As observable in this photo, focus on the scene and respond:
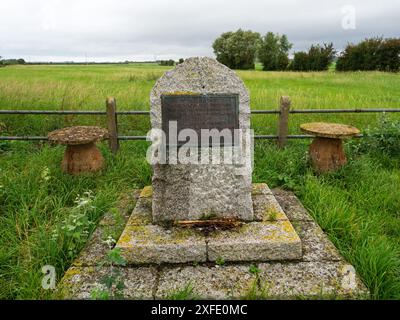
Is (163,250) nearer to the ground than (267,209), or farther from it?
nearer to the ground

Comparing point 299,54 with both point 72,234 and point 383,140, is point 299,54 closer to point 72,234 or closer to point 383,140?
point 383,140

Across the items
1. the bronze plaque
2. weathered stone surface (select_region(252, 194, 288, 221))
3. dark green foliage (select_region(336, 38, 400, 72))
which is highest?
dark green foliage (select_region(336, 38, 400, 72))

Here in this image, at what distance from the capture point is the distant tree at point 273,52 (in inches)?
1572

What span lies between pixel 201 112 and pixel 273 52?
46.3 meters

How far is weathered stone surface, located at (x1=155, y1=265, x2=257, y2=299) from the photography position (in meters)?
2.58

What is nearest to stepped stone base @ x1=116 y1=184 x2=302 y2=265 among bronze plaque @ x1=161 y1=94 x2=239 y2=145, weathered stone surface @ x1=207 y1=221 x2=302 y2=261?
weathered stone surface @ x1=207 y1=221 x2=302 y2=261

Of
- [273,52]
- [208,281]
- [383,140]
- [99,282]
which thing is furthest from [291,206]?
[273,52]

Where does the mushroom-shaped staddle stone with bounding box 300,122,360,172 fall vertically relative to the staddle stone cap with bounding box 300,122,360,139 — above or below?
below

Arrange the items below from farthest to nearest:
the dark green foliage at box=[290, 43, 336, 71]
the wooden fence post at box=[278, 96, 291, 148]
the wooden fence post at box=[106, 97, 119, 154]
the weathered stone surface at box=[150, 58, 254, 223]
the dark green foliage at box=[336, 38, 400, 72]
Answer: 1. the dark green foliage at box=[290, 43, 336, 71]
2. the dark green foliage at box=[336, 38, 400, 72]
3. the wooden fence post at box=[278, 96, 291, 148]
4. the wooden fence post at box=[106, 97, 119, 154]
5. the weathered stone surface at box=[150, 58, 254, 223]

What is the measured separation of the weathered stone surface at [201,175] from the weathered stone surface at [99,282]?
0.68 meters

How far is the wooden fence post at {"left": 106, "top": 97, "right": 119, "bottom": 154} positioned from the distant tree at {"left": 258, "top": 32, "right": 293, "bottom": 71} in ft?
121

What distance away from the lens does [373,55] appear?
29.8m

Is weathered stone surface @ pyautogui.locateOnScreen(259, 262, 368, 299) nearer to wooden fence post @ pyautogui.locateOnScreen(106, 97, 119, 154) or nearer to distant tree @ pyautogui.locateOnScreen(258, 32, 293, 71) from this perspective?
wooden fence post @ pyautogui.locateOnScreen(106, 97, 119, 154)
